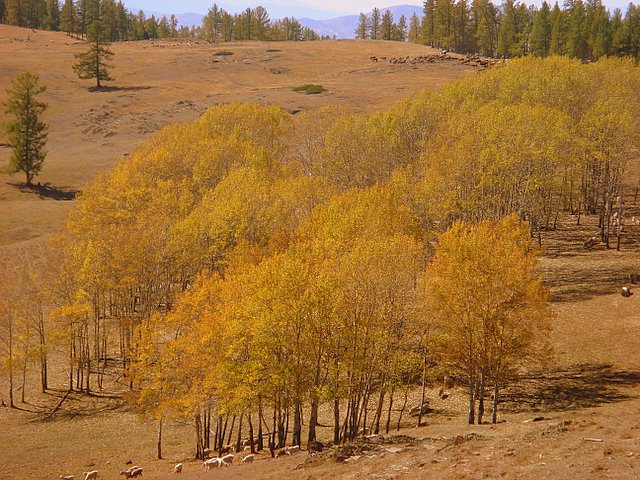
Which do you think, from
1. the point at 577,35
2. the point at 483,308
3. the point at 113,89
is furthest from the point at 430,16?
the point at 483,308

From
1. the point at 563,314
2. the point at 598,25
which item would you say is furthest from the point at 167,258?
the point at 598,25

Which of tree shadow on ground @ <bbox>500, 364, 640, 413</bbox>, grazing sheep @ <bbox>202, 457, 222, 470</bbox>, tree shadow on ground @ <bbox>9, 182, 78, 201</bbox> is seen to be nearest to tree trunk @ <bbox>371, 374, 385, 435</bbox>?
tree shadow on ground @ <bbox>500, 364, 640, 413</bbox>

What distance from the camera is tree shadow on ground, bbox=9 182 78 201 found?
8900cm

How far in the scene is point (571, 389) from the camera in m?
35.9

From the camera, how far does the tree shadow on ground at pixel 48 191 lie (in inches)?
3504

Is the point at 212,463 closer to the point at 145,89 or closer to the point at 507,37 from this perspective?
the point at 145,89

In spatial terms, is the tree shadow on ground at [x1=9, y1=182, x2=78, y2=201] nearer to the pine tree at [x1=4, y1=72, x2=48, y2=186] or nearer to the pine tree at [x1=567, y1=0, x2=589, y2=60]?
the pine tree at [x1=4, y1=72, x2=48, y2=186]

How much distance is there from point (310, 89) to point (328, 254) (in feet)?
348

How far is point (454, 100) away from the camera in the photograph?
68938 millimetres

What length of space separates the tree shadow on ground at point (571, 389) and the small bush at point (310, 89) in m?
104

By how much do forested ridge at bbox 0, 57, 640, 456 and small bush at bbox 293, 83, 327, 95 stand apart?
58.5 m

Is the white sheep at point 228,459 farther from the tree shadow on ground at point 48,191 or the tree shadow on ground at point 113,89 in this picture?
the tree shadow on ground at point 113,89

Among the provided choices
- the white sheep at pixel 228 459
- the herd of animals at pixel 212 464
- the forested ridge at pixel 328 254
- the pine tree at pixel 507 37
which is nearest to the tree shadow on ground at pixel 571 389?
the forested ridge at pixel 328 254

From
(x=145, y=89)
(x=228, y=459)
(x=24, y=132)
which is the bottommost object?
(x=228, y=459)
